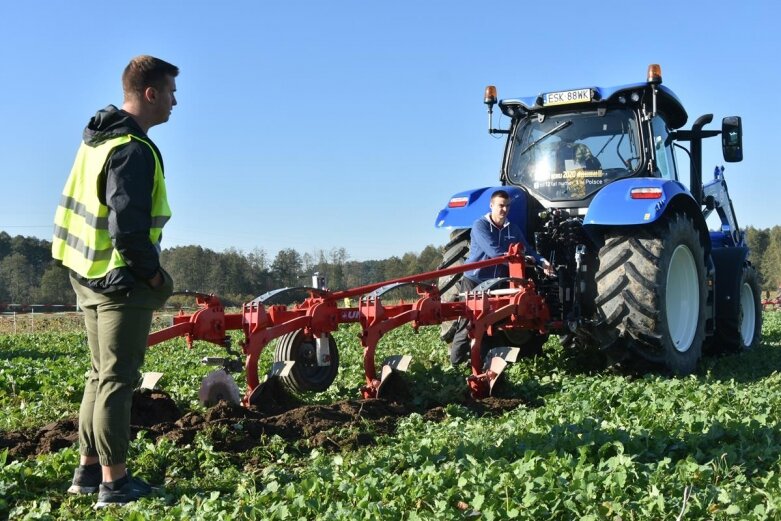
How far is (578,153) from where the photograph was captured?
27.2 feet

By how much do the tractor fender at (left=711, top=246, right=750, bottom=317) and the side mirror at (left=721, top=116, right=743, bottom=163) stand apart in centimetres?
112

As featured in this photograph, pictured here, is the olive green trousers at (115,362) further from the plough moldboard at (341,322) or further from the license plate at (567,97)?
the license plate at (567,97)

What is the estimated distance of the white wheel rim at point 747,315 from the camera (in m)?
10.4

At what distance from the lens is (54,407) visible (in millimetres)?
6676

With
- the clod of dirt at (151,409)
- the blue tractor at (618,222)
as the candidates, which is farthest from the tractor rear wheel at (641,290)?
the clod of dirt at (151,409)

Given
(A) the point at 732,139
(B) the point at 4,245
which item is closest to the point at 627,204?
(A) the point at 732,139

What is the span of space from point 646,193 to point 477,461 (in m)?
3.87

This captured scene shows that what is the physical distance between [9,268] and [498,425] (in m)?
60.4

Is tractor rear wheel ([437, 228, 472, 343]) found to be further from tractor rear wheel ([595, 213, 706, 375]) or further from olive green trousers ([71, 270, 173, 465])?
olive green trousers ([71, 270, 173, 465])

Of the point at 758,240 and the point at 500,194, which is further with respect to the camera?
the point at 758,240

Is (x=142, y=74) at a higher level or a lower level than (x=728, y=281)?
higher

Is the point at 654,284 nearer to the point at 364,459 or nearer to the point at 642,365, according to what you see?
the point at 642,365

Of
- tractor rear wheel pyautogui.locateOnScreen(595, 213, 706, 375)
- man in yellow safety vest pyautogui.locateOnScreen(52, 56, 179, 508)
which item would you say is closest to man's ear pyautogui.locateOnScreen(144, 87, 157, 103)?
man in yellow safety vest pyautogui.locateOnScreen(52, 56, 179, 508)

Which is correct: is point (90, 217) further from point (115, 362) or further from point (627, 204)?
point (627, 204)
